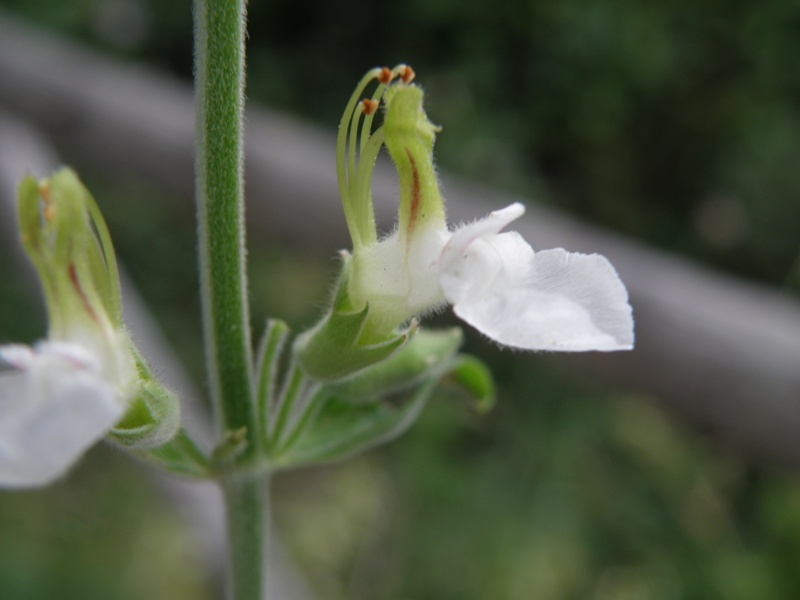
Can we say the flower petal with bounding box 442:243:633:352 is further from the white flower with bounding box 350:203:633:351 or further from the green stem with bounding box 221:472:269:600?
the green stem with bounding box 221:472:269:600

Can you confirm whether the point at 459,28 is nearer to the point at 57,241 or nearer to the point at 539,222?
the point at 539,222

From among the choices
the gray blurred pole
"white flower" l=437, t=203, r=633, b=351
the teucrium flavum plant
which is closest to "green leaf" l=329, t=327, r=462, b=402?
the teucrium flavum plant

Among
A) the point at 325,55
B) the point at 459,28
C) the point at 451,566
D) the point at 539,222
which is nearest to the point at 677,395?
the point at 539,222

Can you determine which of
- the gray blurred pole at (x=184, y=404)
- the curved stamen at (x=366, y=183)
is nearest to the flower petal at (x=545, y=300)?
the curved stamen at (x=366, y=183)

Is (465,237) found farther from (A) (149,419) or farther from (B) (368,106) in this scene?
(A) (149,419)

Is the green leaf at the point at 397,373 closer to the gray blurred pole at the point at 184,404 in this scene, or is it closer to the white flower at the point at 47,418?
the white flower at the point at 47,418

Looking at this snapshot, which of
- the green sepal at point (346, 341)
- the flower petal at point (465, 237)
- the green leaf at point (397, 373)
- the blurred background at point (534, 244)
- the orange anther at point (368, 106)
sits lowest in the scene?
the blurred background at point (534, 244)
